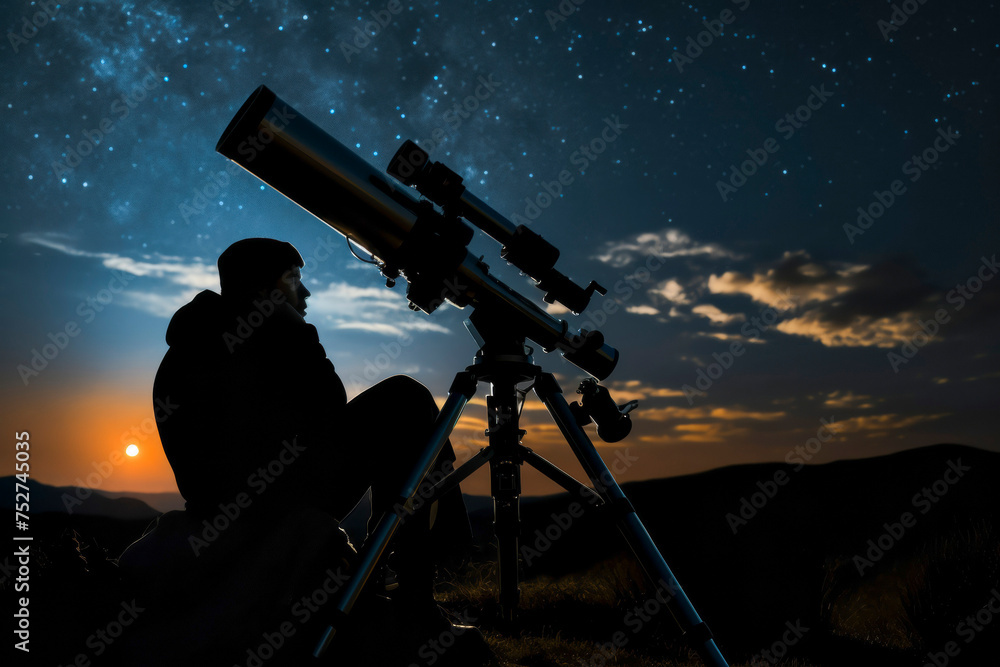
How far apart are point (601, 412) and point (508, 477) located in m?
0.48

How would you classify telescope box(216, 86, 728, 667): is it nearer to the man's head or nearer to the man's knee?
the man's knee

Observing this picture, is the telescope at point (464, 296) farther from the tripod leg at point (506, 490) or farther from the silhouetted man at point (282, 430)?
the silhouetted man at point (282, 430)

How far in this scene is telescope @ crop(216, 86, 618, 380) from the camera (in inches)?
75.0

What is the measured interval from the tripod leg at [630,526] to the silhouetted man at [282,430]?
534 millimetres

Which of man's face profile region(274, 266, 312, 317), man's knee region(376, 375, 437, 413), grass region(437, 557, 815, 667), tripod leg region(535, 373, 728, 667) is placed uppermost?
man's face profile region(274, 266, 312, 317)

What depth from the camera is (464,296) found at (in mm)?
2201

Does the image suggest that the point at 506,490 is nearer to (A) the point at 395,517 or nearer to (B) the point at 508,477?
(B) the point at 508,477

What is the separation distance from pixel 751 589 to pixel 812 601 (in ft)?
1.63

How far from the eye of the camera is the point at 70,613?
7.59ft

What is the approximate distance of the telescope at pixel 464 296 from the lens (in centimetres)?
186

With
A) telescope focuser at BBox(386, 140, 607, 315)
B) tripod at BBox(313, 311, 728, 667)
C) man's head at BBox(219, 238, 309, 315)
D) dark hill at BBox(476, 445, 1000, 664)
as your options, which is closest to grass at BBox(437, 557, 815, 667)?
dark hill at BBox(476, 445, 1000, 664)

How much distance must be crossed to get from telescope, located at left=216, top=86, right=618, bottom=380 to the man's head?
1.48 ft

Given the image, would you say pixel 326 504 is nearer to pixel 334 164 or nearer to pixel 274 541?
pixel 274 541

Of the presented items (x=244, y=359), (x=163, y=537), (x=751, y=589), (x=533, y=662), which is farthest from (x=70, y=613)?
(x=751, y=589)
